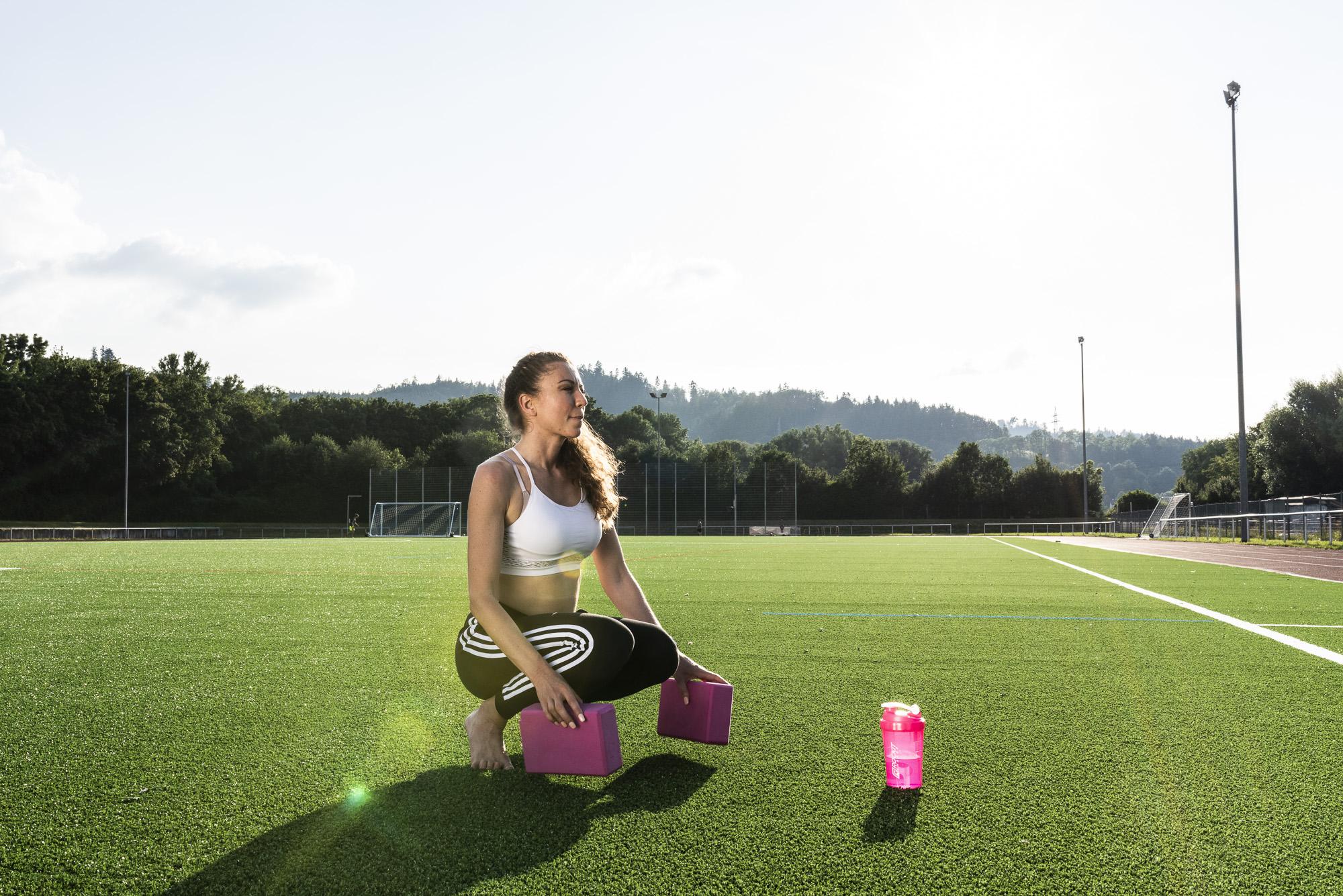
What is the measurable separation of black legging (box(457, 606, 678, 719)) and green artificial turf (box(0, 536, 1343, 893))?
229 millimetres

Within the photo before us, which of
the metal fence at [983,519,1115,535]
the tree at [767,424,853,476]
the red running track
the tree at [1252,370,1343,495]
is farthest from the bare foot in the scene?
the tree at [767,424,853,476]

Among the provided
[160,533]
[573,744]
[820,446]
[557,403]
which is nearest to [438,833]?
[573,744]

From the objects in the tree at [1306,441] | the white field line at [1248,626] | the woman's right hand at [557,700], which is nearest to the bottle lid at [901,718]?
the woman's right hand at [557,700]

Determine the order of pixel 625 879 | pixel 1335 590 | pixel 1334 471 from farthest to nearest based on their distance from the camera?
pixel 1334 471
pixel 1335 590
pixel 625 879

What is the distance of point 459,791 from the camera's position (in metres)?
2.37

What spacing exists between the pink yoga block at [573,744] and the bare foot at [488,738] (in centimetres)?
16

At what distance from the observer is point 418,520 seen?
45.0m

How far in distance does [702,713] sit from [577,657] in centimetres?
49

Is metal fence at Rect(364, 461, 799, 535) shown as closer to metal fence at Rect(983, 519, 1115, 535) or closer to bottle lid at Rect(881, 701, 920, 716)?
metal fence at Rect(983, 519, 1115, 535)

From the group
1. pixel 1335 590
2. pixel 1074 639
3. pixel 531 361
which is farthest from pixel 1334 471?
pixel 531 361

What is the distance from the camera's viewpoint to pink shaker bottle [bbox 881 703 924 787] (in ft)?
7.61

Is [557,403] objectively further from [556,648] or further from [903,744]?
[903,744]

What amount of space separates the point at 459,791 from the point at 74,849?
85 centimetres

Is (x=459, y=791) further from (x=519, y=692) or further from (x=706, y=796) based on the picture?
(x=706, y=796)
